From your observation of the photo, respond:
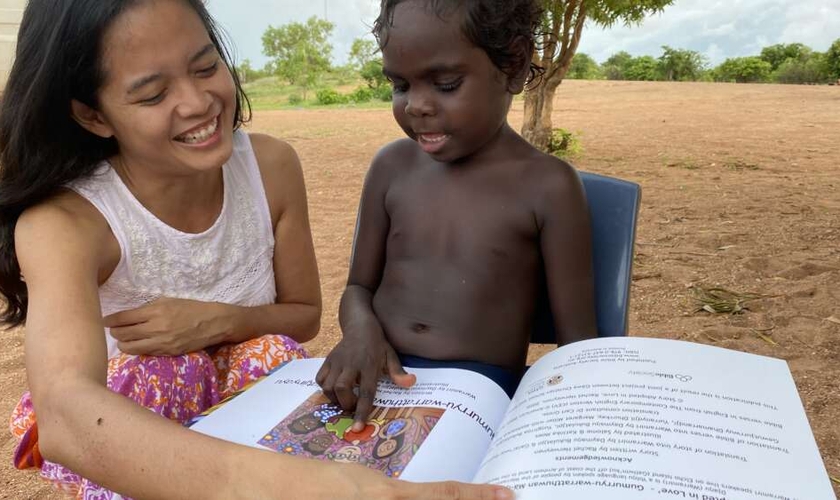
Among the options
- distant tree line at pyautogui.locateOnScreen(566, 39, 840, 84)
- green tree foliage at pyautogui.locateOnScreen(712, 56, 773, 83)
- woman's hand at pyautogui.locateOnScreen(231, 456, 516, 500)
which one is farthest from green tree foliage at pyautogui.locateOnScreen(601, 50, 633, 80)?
woman's hand at pyautogui.locateOnScreen(231, 456, 516, 500)

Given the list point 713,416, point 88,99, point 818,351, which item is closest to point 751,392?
point 713,416

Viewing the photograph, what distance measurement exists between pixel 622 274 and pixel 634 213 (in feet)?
0.41

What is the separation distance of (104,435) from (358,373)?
0.36 meters

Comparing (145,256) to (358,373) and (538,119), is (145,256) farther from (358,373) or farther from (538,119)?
(538,119)

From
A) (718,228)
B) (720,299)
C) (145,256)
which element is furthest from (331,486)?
(718,228)

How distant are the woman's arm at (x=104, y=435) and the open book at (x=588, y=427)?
0.35 ft

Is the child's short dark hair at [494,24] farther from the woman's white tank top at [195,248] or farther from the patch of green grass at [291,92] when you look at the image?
the patch of green grass at [291,92]

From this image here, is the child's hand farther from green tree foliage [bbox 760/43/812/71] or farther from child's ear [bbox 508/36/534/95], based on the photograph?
green tree foliage [bbox 760/43/812/71]

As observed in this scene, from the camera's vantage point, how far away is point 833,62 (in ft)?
67.6

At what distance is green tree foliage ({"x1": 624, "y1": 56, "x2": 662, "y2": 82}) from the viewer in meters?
25.7

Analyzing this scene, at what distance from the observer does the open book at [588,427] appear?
2.46 ft

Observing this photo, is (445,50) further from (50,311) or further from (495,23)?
(50,311)

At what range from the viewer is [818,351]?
2.59 metres

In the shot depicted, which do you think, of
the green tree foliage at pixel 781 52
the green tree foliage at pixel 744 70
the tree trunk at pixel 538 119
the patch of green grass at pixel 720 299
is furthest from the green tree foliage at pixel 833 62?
the patch of green grass at pixel 720 299
